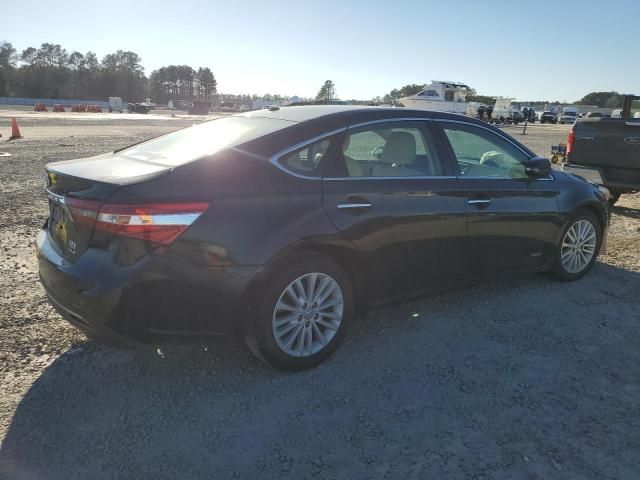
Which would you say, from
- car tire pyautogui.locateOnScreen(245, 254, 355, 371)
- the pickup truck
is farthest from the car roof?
the pickup truck

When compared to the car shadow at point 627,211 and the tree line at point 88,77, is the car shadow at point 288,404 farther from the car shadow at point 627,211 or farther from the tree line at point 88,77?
the tree line at point 88,77

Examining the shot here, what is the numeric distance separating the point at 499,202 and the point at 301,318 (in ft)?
6.88

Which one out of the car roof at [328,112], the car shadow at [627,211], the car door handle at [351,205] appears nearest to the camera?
the car door handle at [351,205]

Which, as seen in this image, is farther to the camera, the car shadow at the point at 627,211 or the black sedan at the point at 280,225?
the car shadow at the point at 627,211

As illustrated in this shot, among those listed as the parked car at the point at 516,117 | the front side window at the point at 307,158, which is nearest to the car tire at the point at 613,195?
the front side window at the point at 307,158

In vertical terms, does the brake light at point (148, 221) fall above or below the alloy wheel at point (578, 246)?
above

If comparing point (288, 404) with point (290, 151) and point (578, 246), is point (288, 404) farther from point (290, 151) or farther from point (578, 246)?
point (578, 246)

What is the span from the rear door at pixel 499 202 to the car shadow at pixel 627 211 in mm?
4665

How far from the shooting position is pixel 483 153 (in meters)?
4.55

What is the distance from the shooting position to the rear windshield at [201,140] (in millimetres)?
3283

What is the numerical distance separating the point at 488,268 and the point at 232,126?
2.41 metres

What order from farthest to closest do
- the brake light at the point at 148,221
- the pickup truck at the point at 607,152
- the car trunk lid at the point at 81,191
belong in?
the pickup truck at the point at 607,152 → the car trunk lid at the point at 81,191 → the brake light at the point at 148,221

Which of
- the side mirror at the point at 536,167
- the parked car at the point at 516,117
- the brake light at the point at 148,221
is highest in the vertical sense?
the parked car at the point at 516,117

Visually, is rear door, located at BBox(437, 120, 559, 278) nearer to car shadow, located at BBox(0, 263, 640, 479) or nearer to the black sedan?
the black sedan
